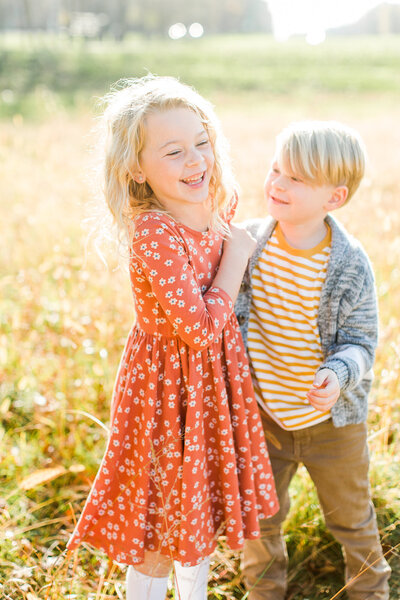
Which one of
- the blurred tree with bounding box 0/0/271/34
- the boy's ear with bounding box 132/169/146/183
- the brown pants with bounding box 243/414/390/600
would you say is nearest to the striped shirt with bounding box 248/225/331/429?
the brown pants with bounding box 243/414/390/600

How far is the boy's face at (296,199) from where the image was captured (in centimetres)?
183

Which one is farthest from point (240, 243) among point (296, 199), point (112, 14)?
point (112, 14)

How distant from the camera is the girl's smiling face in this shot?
1635mm

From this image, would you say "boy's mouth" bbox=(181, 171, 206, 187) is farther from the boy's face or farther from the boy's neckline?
the boy's neckline

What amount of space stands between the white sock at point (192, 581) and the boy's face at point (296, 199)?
1103mm

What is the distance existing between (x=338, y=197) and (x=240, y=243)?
341mm

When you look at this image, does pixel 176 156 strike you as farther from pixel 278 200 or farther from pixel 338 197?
pixel 338 197

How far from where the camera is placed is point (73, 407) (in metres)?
2.79

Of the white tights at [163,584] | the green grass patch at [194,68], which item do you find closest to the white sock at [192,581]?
the white tights at [163,584]

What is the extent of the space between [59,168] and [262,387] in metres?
5.04

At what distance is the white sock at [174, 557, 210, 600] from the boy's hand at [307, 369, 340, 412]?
630 mm

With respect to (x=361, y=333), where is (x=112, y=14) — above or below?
above

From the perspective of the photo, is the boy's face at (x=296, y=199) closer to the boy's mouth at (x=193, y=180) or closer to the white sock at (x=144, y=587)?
the boy's mouth at (x=193, y=180)

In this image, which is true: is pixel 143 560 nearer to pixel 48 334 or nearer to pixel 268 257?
pixel 268 257
